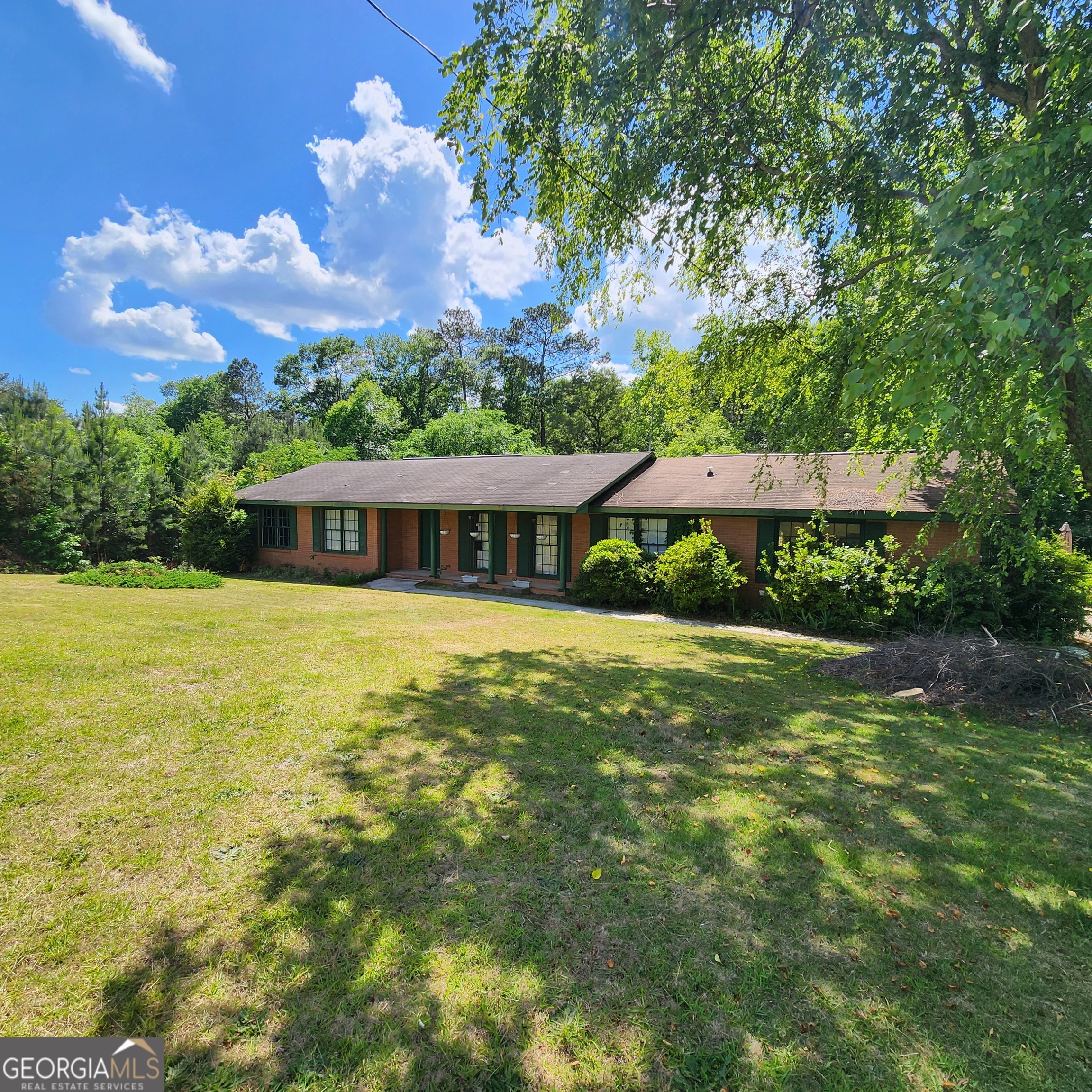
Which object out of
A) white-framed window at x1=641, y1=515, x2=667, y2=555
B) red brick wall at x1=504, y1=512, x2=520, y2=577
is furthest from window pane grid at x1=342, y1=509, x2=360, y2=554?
white-framed window at x1=641, y1=515, x2=667, y2=555

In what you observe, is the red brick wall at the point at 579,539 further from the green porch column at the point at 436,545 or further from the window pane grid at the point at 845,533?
the window pane grid at the point at 845,533

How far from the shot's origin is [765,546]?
1250cm

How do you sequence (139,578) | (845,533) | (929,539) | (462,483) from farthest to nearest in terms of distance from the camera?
(462,483) → (139,578) → (845,533) → (929,539)

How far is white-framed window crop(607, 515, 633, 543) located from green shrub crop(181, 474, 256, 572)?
42.1 ft

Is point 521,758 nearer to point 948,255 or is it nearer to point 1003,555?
point 948,255

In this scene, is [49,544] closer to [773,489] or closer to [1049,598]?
[773,489]

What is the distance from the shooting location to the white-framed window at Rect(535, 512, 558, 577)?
51.0ft

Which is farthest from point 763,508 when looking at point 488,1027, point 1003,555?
point 488,1027

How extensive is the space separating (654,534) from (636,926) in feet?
39.0

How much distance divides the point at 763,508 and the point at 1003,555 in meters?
4.60

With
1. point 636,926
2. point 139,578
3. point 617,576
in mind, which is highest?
point 617,576

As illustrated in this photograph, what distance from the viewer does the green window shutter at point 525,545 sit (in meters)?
15.8

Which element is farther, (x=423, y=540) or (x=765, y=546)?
(x=423, y=540)

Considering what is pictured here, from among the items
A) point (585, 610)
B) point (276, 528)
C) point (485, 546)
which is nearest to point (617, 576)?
point (585, 610)
